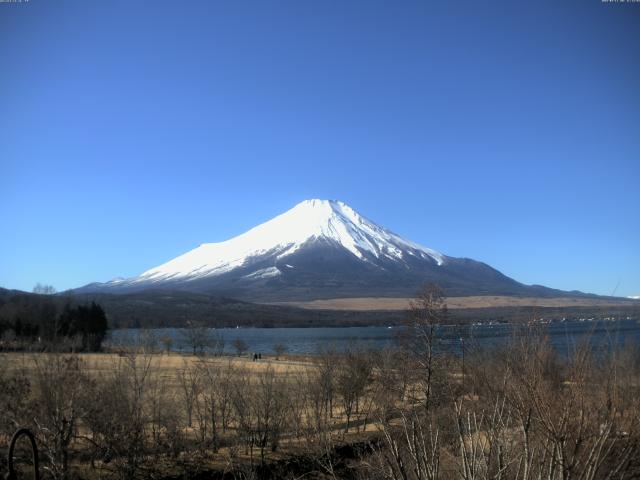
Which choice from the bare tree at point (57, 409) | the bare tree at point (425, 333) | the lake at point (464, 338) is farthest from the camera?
the bare tree at point (425, 333)

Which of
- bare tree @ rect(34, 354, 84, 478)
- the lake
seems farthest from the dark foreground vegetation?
the lake

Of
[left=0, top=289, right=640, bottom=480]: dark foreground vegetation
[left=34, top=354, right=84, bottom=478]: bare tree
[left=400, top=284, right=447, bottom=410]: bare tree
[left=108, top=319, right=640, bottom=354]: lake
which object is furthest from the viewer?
[left=400, top=284, right=447, bottom=410]: bare tree

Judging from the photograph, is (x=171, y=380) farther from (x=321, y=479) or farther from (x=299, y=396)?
(x=321, y=479)

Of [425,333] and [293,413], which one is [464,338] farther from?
[293,413]

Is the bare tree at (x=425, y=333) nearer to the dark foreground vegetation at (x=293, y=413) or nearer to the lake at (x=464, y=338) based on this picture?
the dark foreground vegetation at (x=293, y=413)

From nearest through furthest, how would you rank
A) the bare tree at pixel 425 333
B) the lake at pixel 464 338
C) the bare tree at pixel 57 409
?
the lake at pixel 464 338
the bare tree at pixel 57 409
the bare tree at pixel 425 333

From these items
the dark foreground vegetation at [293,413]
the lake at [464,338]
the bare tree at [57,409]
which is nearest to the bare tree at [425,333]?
the dark foreground vegetation at [293,413]

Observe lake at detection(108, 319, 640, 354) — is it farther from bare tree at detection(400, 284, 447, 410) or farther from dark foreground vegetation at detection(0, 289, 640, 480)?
bare tree at detection(400, 284, 447, 410)

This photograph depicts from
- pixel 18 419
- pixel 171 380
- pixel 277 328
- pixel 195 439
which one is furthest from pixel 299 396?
pixel 277 328

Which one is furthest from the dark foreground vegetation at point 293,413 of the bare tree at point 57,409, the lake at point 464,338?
the lake at point 464,338

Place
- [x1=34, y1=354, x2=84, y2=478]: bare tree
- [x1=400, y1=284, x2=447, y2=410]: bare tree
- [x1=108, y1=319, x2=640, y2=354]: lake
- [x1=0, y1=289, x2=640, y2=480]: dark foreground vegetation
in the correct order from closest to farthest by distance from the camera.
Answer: [x1=0, y1=289, x2=640, y2=480]: dark foreground vegetation
[x1=108, y1=319, x2=640, y2=354]: lake
[x1=34, y1=354, x2=84, y2=478]: bare tree
[x1=400, y1=284, x2=447, y2=410]: bare tree

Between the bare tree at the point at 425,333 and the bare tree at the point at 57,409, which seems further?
the bare tree at the point at 425,333
